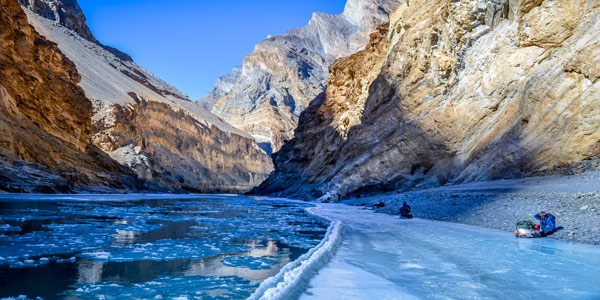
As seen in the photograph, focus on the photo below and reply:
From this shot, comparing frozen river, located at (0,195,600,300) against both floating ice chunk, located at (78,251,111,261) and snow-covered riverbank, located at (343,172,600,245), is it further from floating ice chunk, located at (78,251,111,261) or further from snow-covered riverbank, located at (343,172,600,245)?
snow-covered riverbank, located at (343,172,600,245)

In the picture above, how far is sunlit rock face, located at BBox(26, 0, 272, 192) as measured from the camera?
63.2 meters

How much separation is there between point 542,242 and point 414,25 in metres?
30.7

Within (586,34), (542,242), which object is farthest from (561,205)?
(586,34)

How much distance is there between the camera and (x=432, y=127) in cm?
2844

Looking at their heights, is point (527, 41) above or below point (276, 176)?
above

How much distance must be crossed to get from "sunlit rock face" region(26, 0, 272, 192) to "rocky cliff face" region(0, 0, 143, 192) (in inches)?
576

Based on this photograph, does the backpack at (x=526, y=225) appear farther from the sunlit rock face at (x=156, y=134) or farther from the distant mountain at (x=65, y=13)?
the distant mountain at (x=65, y=13)

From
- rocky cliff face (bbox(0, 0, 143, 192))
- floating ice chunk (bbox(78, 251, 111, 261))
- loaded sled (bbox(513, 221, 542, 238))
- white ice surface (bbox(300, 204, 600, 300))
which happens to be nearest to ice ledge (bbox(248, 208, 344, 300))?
white ice surface (bbox(300, 204, 600, 300))

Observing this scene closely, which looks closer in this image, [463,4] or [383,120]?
[463,4]

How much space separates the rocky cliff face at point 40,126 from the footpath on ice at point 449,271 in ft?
89.0

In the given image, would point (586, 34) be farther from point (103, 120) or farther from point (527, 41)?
point (103, 120)

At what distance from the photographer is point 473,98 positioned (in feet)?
81.6

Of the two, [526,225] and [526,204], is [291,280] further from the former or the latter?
[526,204]

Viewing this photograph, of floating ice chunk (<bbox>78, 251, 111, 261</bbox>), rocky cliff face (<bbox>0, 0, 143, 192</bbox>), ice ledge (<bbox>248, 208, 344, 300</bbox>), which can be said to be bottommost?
floating ice chunk (<bbox>78, 251, 111, 261</bbox>)
